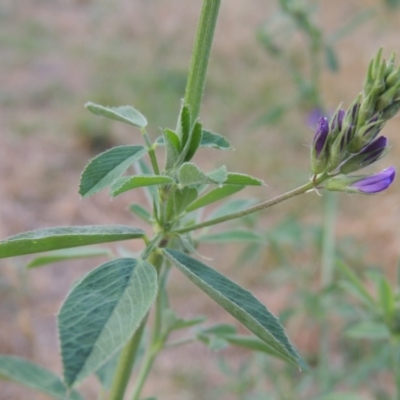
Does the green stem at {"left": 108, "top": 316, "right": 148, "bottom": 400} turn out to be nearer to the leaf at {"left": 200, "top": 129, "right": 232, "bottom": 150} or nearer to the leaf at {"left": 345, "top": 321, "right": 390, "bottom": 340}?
the leaf at {"left": 200, "top": 129, "right": 232, "bottom": 150}

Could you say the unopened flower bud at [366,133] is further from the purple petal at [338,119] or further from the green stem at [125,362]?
the green stem at [125,362]

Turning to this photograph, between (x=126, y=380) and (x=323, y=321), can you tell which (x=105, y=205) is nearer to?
(x=323, y=321)

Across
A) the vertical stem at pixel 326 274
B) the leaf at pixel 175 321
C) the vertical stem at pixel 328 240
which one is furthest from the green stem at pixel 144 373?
the vertical stem at pixel 328 240

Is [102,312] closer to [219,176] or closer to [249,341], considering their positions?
[219,176]

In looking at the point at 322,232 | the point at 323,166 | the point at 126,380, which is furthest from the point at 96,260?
the point at 323,166

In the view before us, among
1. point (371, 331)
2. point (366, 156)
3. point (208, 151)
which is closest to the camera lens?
point (366, 156)

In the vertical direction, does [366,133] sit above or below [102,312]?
above

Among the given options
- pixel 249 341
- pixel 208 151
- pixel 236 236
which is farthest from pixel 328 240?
pixel 208 151
